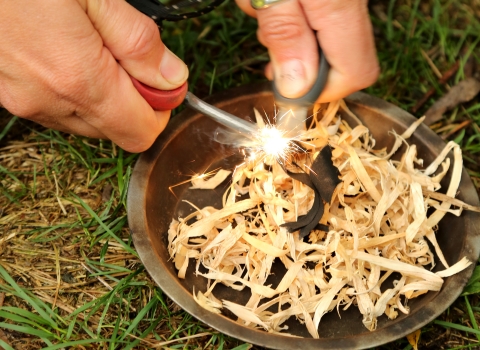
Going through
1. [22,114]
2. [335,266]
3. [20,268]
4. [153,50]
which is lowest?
[20,268]

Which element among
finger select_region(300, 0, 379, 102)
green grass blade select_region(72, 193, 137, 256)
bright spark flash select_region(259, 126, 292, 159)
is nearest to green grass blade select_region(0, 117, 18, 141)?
green grass blade select_region(72, 193, 137, 256)

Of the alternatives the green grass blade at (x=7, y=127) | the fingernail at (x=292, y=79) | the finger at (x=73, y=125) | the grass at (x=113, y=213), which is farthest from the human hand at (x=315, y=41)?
the green grass blade at (x=7, y=127)

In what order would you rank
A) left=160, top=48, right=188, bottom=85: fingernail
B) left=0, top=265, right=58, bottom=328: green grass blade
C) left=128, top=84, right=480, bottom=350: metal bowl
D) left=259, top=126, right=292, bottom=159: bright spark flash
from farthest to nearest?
1. left=259, top=126, right=292, bottom=159: bright spark flash
2. left=0, top=265, right=58, bottom=328: green grass blade
3. left=160, top=48, right=188, bottom=85: fingernail
4. left=128, top=84, right=480, bottom=350: metal bowl

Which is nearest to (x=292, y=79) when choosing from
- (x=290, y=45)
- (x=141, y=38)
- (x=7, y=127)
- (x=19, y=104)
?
(x=290, y=45)

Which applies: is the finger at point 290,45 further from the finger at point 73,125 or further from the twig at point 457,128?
the twig at point 457,128

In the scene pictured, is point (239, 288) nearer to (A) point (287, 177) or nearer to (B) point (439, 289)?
(A) point (287, 177)

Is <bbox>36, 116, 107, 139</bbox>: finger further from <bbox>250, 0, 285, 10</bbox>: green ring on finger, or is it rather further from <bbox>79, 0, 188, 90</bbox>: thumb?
<bbox>250, 0, 285, 10</bbox>: green ring on finger

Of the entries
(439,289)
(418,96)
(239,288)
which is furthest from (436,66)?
(239,288)
